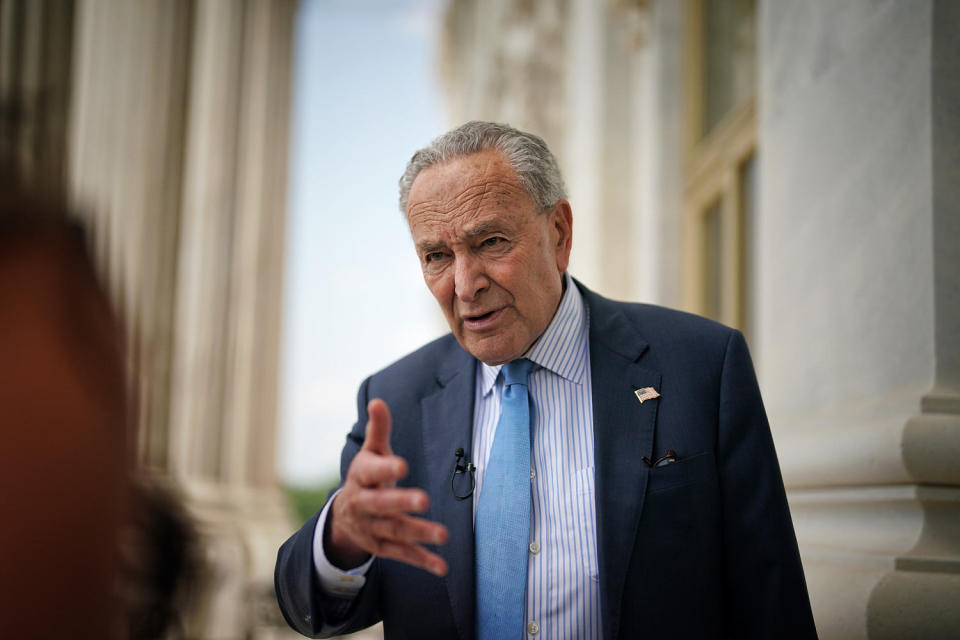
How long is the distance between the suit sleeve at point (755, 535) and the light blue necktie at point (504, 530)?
1.67 feet

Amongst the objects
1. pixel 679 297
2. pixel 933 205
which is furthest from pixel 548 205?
pixel 679 297

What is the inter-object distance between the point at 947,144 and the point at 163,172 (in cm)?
747

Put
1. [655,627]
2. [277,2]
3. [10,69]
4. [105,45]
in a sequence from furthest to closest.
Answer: [277,2]
[105,45]
[10,69]
[655,627]

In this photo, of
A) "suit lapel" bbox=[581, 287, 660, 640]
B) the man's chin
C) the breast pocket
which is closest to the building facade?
the man's chin

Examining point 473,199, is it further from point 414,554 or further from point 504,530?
point 414,554

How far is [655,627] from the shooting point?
2.14 meters

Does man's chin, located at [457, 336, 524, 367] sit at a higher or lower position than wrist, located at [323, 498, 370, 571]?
higher

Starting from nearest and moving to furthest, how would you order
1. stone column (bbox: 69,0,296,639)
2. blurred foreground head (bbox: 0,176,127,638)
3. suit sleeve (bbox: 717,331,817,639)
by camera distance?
blurred foreground head (bbox: 0,176,127,638), suit sleeve (bbox: 717,331,817,639), stone column (bbox: 69,0,296,639)

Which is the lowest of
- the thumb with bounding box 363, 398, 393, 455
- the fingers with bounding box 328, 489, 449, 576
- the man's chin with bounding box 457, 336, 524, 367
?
the fingers with bounding box 328, 489, 449, 576

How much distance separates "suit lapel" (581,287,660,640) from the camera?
2164 millimetres

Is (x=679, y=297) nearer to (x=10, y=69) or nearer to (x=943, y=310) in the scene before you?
(x=943, y=310)

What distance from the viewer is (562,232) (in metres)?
2.72

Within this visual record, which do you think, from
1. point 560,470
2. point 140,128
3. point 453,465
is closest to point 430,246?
point 453,465

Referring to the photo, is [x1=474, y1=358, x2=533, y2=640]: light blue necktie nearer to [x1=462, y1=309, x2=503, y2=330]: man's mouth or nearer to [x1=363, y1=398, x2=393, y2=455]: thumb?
[x1=462, y1=309, x2=503, y2=330]: man's mouth
